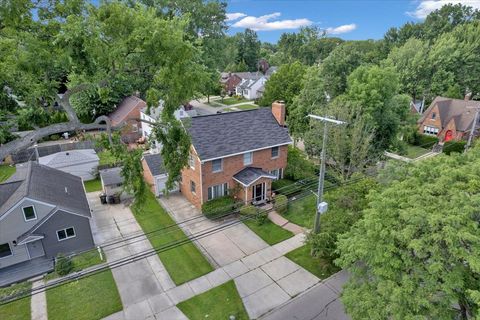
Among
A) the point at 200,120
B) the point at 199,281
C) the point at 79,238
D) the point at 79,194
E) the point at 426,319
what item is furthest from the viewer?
the point at 200,120

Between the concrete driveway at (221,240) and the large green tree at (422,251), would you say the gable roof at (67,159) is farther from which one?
the large green tree at (422,251)

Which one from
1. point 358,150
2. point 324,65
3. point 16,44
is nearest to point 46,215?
point 16,44

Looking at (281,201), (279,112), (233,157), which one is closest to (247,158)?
(233,157)

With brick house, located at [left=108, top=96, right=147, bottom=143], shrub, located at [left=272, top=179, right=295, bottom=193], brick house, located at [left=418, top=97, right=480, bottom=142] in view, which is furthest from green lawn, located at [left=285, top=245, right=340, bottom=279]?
brick house, located at [left=418, top=97, right=480, bottom=142]

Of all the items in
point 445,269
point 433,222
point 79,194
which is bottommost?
point 79,194

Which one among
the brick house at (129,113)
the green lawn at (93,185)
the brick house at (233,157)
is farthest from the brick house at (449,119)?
the green lawn at (93,185)

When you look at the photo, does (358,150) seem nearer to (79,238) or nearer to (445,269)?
(445,269)

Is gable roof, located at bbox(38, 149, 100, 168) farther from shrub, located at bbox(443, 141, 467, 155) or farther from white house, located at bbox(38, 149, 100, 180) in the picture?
shrub, located at bbox(443, 141, 467, 155)
